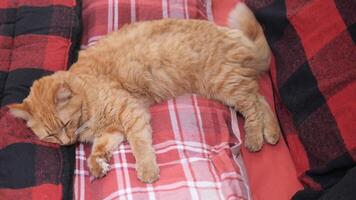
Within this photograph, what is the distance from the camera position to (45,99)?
153cm

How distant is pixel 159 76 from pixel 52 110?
471 mm

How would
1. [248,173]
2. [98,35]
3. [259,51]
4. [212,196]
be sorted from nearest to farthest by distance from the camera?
[212,196], [248,173], [259,51], [98,35]

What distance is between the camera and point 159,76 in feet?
5.82

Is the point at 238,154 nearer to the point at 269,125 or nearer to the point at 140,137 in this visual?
the point at 269,125

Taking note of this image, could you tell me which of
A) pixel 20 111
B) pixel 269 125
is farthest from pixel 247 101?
pixel 20 111

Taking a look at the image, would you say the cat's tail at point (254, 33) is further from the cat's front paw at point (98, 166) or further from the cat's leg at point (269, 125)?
the cat's front paw at point (98, 166)

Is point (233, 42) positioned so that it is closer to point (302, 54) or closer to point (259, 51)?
point (259, 51)

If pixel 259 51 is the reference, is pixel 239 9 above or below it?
above

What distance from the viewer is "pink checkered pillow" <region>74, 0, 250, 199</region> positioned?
57.9 inches

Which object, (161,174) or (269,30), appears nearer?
(161,174)

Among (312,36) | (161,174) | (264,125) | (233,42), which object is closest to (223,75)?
(233,42)

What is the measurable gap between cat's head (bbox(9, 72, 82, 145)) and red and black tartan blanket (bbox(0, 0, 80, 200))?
0.25 ft

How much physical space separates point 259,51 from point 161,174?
71cm

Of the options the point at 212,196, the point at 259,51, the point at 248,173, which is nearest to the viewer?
the point at 212,196
